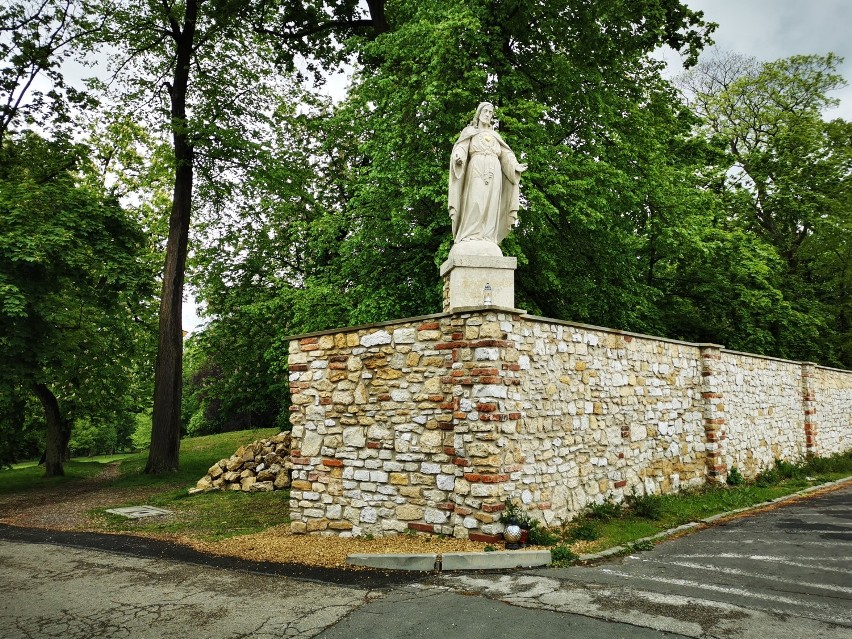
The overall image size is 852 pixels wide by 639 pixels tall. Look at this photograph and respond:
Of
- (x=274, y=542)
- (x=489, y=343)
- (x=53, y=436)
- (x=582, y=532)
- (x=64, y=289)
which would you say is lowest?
(x=274, y=542)

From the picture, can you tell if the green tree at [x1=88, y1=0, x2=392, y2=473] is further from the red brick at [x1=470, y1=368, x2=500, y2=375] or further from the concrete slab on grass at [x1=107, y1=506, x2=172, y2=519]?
the red brick at [x1=470, y1=368, x2=500, y2=375]

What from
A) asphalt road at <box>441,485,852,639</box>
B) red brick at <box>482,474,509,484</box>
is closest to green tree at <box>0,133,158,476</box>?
red brick at <box>482,474,509,484</box>

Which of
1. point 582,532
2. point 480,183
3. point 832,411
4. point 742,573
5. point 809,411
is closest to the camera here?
point 742,573

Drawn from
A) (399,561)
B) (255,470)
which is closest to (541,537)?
(399,561)

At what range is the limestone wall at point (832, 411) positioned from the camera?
1542cm

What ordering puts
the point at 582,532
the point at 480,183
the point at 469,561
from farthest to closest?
the point at 480,183 → the point at 582,532 → the point at 469,561

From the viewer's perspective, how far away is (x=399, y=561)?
6.07 meters

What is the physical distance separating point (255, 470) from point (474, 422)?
8014 mm

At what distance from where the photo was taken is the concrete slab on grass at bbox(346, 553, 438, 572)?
598 centimetres

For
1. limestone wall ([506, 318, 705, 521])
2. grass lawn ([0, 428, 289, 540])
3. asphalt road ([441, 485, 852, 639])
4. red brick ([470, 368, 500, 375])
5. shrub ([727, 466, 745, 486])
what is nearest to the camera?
asphalt road ([441, 485, 852, 639])

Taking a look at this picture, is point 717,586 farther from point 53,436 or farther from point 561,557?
point 53,436

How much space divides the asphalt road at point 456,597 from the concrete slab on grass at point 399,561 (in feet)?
0.60

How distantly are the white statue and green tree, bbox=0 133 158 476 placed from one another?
33.5ft

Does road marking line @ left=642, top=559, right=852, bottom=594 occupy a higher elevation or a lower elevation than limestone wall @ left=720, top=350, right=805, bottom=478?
lower
